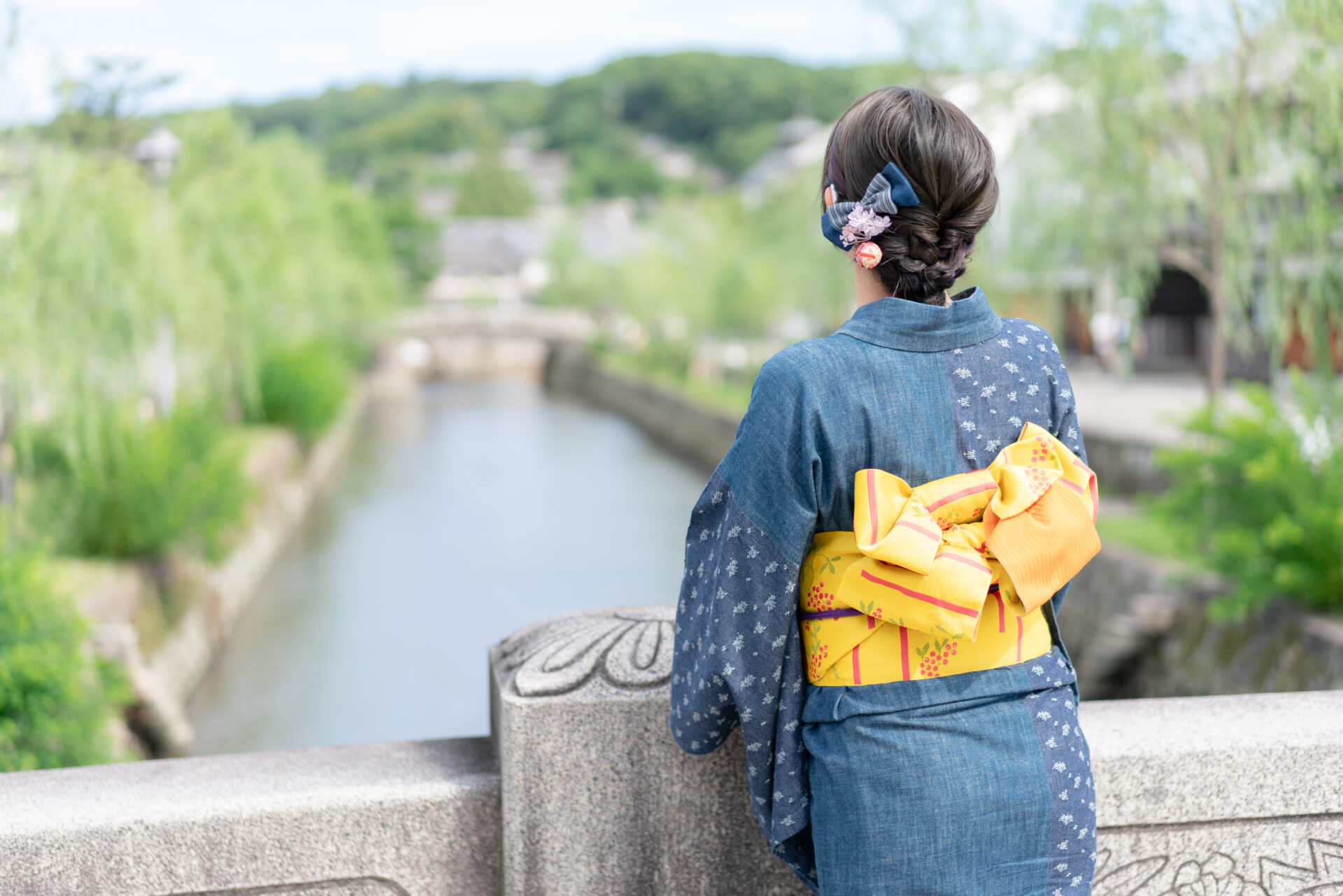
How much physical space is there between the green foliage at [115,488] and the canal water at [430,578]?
1249mm

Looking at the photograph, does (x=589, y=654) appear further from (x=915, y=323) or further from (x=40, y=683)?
(x=40, y=683)

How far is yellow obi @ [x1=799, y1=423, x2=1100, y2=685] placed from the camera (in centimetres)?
122

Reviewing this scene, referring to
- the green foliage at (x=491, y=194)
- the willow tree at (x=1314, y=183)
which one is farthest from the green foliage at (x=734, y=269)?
the green foliage at (x=491, y=194)

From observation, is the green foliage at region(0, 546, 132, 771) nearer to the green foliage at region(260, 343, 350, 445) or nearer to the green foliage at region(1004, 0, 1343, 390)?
the green foliage at region(1004, 0, 1343, 390)

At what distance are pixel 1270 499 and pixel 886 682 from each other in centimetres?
449

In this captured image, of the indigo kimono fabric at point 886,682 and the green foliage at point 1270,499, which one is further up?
the indigo kimono fabric at point 886,682

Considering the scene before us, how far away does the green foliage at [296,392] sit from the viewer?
14.1m

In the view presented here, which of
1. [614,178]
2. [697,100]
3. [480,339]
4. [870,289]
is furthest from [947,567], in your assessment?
[697,100]

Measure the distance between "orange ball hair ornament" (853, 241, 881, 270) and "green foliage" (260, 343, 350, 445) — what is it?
13353mm

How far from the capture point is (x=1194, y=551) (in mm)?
5777

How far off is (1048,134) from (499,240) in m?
49.2

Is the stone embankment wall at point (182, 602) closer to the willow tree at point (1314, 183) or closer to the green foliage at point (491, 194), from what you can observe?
the willow tree at point (1314, 183)

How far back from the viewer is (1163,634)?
6.32 m

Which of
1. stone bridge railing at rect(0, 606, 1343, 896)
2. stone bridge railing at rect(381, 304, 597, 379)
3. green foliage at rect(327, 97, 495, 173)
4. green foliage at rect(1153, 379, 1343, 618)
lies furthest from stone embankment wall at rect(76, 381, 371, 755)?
green foliage at rect(327, 97, 495, 173)
